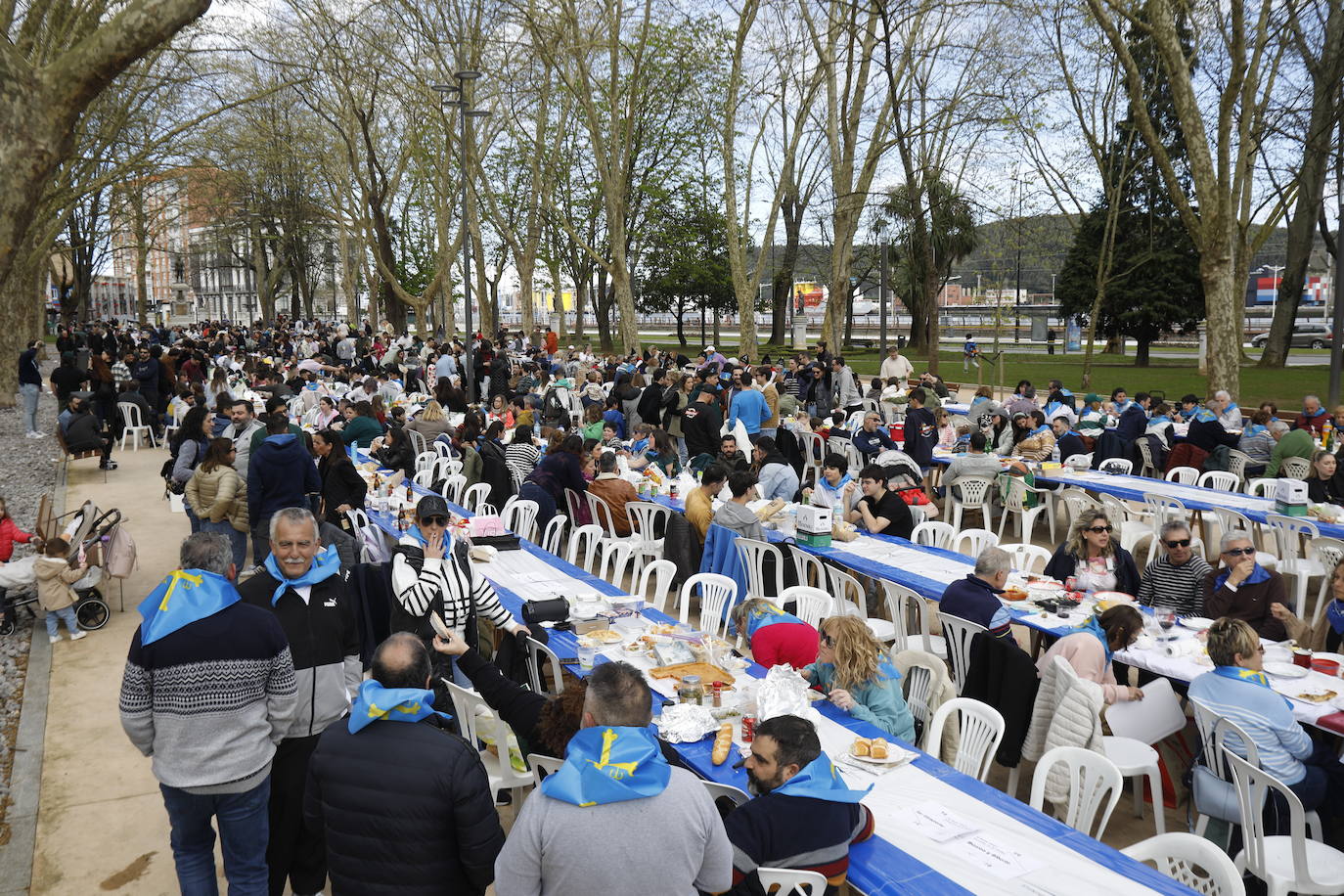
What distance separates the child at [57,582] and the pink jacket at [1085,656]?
705 centimetres

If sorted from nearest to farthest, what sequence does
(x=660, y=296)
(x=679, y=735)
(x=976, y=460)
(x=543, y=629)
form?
(x=679, y=735) < (x=543, y=629) < (x=976, y=460) < (x=660, y=296)

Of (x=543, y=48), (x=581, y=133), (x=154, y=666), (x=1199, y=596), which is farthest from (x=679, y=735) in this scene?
(x=581, y=133)

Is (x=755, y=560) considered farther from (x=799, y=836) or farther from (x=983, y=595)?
(x=799, y=836)

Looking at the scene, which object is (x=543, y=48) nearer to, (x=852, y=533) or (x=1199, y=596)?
(x=852, y=533)

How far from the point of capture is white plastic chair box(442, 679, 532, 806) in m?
4.39

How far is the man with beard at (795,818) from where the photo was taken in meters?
3.17

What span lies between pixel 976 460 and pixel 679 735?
729 centimetres

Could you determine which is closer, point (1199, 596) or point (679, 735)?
point (679, 735)

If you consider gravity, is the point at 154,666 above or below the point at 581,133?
below

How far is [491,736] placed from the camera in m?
4.68

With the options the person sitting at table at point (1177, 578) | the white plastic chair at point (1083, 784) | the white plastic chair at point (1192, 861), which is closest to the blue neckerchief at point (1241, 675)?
the white plastic chair at point (1083, 784)

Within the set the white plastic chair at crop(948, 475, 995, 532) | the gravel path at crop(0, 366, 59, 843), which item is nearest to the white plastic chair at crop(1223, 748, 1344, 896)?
the gravel path at crop(0, 366, 59, 843)

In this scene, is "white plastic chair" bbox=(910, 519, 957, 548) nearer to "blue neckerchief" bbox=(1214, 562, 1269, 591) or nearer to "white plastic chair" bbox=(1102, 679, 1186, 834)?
"blue neckerchief" bbox=(1214, 562, 1269, 591)

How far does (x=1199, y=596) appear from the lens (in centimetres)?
637
